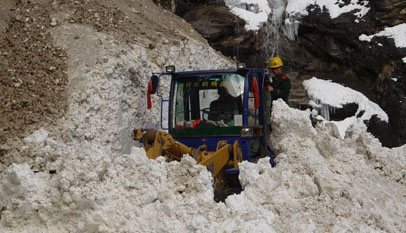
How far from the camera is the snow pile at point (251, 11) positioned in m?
17.9

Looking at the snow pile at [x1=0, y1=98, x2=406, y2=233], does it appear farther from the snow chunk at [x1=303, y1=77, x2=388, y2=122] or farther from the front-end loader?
the snow chunk at [x1=303, y1=77, x2=388, y2=122]

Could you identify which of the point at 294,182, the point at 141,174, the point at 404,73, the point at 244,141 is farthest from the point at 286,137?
the point at 404,73

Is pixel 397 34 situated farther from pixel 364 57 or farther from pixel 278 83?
pixel 278 83

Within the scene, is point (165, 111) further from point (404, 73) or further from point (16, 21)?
point (404, 73)

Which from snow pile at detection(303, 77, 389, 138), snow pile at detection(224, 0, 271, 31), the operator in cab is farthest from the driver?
snow pile at detection(224, 0, 271, 31)

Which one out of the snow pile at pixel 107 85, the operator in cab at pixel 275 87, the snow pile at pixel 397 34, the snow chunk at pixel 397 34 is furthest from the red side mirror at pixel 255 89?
the snow chunk at pixel 397 34

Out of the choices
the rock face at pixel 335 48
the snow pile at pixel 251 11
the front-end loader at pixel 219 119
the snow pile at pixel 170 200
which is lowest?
the snow pile at pixel 170 200

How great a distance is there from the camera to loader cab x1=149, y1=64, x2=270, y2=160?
7.35 m

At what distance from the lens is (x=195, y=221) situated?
4.78 meters

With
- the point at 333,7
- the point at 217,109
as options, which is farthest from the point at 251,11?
the point at 217,109

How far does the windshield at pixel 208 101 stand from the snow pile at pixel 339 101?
9.32 meters

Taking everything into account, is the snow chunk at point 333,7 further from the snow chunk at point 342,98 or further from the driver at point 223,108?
the driver at point 223,108

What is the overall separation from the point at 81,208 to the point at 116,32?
28.1 feet

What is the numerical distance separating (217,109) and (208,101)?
0.20 meters
